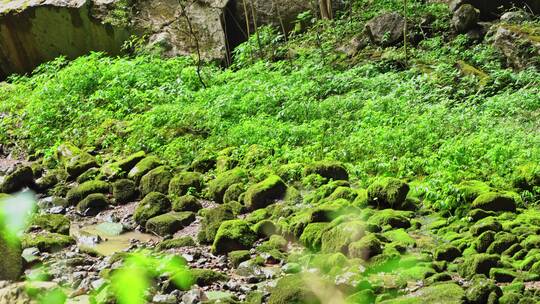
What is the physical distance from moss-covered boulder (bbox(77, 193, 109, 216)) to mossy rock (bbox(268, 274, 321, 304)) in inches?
185

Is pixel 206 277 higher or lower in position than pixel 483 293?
higher

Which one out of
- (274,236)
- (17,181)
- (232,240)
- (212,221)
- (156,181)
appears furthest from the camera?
(17,181)

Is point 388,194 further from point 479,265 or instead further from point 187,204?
point 187,204

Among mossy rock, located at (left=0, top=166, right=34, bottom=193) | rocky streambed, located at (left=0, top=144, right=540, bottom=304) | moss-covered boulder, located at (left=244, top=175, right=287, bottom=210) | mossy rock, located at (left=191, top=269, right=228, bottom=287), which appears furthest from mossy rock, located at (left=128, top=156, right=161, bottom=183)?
mossy rock, located at (left=191, top=269, right=228, bottom=287)

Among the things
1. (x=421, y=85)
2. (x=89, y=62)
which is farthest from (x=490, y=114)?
(x=89, y=62)

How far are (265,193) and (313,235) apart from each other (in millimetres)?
1735

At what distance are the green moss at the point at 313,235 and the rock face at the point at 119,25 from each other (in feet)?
35.9

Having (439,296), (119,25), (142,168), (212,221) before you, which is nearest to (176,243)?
(212,221)

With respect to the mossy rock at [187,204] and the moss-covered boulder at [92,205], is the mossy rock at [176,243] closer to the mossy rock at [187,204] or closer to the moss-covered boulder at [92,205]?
the mossy rock at [187,204]

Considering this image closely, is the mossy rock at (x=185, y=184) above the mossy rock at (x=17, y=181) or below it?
below

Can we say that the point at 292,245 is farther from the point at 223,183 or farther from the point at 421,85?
the point at 421,85

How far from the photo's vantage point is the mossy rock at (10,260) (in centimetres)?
610

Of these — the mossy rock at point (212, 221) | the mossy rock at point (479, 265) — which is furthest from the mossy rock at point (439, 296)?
the mossy rock at point (212, 221)

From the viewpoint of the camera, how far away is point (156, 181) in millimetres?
10367
